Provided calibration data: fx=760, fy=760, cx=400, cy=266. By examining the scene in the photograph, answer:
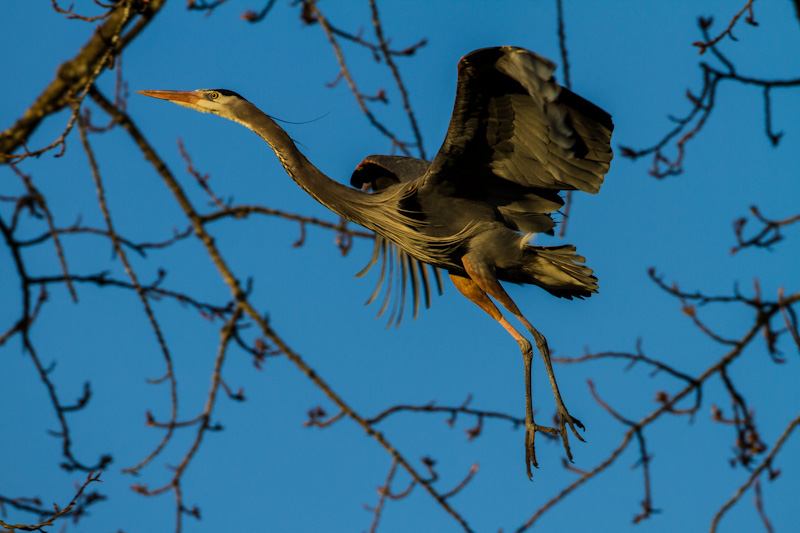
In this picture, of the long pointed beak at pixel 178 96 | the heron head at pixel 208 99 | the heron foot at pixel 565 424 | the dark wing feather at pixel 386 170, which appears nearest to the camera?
the heron foot at pixel 565 424

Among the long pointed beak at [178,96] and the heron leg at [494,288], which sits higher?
the long pointed beak at [178,96]

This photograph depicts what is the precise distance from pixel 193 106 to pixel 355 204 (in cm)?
77

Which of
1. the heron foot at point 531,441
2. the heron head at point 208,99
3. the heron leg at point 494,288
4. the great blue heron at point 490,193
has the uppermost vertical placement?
the heron head at point 208,99

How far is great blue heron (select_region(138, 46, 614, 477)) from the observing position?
2.40 metres

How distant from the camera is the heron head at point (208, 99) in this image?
2.74 metres

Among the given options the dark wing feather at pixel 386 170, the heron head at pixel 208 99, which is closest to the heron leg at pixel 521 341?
the dark wing feather at pixel 386 170

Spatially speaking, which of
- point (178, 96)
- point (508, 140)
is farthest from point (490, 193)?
point (178, 96)

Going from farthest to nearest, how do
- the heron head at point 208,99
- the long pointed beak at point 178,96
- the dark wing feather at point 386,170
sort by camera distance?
the dark wing feather at point 386,170 < the long pointed beak at point 178,96 < the heron head at point 208,99

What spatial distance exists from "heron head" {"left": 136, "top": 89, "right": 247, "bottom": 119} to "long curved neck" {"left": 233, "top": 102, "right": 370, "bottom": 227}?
0.04 metres

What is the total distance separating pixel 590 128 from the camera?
92.4 inches

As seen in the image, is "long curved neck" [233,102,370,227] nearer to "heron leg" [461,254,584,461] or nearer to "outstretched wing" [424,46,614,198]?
"outstretched wing" [424,46,614,198]

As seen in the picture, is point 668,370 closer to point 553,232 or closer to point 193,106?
point 553,232

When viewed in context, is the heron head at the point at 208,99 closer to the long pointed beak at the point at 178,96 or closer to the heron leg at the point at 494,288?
the long pointed beak at the point at 178,96

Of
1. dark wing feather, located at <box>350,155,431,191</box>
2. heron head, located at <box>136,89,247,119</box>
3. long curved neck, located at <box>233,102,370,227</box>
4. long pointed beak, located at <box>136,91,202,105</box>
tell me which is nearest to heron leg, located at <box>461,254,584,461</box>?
long curved neck, located at <box>233,102,370,227</box>
